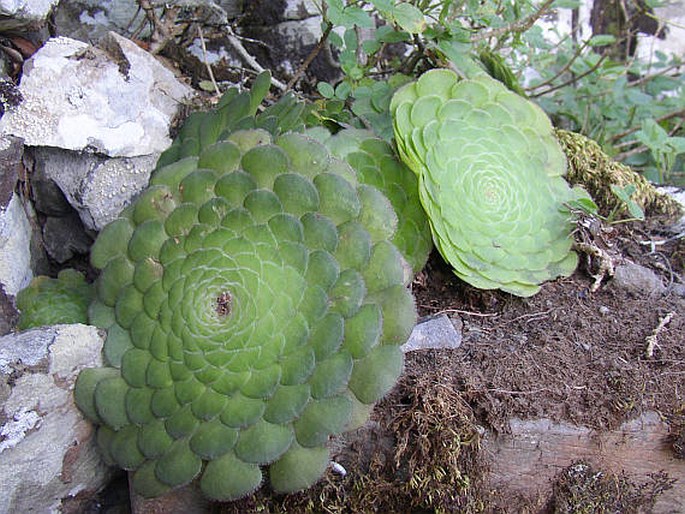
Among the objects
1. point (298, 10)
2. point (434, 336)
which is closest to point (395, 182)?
point (434, 336)

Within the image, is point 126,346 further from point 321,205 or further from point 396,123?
point 396,123

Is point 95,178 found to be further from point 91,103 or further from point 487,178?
point 487,178

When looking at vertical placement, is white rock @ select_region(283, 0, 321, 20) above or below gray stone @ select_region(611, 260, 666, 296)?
above

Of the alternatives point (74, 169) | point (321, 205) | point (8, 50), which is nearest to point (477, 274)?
point (321, 205)

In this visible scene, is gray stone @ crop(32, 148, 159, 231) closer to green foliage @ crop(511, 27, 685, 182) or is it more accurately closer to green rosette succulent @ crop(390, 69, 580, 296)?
green rosette succulent @ crop(390, 69, 580, 296)

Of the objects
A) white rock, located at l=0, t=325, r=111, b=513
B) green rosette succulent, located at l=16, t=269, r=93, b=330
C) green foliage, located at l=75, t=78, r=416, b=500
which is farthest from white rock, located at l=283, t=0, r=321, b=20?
white rock, located at l=0, t=325, r=111, b=513

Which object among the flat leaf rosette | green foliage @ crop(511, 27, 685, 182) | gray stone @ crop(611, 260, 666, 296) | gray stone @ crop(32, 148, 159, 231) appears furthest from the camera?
green foliage @ crop(511, 27, 685, 182)
